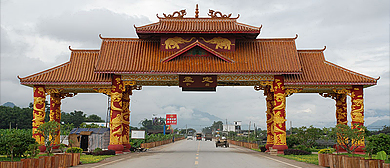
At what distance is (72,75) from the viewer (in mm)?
28500

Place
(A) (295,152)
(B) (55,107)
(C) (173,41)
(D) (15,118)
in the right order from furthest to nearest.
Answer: (D) (15,118), (B) (55,107), (C) (173,41), (A) (295,152)

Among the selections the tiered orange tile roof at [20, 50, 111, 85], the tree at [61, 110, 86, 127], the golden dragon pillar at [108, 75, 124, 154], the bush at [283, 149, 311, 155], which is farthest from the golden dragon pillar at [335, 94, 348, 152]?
the tree at [61, 110, 86, 127]

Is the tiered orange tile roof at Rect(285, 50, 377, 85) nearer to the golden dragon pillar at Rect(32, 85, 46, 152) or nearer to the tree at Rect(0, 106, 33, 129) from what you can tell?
the golden dragon pillar at Rect(32, 85, 46, 152)

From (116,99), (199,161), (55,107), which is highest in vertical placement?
(116,99)

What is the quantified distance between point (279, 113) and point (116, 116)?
42.0ft

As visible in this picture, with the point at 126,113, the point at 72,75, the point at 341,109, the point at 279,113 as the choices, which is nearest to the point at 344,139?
the point at 279,113

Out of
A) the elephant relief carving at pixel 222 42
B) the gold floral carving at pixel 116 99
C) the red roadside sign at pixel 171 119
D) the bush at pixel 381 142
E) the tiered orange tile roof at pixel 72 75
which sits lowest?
the bush at pixel 381 142

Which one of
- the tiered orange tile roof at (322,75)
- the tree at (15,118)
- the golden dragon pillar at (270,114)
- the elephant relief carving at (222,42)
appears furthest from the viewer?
the tree at (15,118)

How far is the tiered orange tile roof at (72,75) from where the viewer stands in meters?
27.9

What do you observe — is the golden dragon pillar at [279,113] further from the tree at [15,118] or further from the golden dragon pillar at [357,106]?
the tree at [15,118]

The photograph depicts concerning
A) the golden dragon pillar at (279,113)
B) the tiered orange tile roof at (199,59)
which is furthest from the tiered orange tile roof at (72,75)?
the golden dragon pillar at (279,113)

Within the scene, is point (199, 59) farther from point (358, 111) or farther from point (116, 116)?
point (358, 111)

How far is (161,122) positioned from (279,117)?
79899mm

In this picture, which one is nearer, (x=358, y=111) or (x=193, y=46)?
(x=193, y=46)
